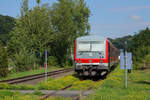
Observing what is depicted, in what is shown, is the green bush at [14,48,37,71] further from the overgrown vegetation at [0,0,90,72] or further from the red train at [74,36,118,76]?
the red train at [74,36,118,76]

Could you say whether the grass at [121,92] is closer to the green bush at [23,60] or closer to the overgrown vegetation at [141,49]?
the green bush at [23,60]

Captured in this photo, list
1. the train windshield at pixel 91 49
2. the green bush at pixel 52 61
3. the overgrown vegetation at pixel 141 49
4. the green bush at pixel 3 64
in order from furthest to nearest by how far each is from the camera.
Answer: the green bush at pixel 52 61, the overgrown vegetation at pixel 141 49, the green bush at pixel 3 64, the train windshield at pixel 91 49

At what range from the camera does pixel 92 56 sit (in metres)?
19.6

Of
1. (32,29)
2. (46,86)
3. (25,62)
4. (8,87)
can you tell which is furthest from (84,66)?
(32,29)

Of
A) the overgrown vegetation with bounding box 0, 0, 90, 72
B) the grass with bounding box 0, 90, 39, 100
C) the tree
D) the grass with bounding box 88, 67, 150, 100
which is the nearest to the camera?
the grass with bounding box 0, 90, 39, 100

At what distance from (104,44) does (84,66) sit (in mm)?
2211

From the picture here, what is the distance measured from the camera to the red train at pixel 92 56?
19.4 meters

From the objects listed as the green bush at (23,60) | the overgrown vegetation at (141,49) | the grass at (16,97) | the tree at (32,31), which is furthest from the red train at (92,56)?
the tree at (32,31)

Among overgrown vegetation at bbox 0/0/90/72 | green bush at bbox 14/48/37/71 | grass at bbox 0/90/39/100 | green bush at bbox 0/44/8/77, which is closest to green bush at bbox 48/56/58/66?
overgrown vegetation at bbox 0/0/90/72

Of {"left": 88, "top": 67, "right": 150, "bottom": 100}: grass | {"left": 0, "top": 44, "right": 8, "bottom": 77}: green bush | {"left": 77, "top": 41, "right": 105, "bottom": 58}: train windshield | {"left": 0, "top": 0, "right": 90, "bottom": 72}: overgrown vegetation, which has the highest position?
{"left": 0, "top": 0, "right": 90, "bottom": 72}: overgrown vegetation

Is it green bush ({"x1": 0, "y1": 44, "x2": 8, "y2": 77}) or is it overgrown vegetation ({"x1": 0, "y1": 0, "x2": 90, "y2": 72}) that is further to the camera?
overgrown vegetation ({"x1": 0, "y1": 0, "x2": 90, "y2": 72})

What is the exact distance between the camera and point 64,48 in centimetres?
4681

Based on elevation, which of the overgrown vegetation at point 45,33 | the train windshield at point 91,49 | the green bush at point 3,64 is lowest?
the green bush at point 3,64

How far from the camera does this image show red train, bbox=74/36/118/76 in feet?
63.8
